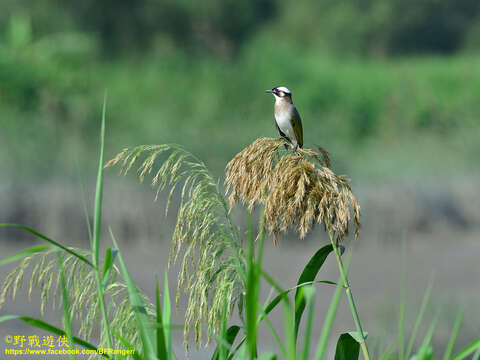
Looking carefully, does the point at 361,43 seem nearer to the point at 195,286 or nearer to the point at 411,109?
the point at 411,109

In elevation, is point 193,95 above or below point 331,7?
below

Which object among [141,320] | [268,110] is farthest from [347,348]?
[268,110]

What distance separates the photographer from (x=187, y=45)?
15.5 meters

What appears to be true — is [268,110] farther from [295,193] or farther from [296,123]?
[295,193]

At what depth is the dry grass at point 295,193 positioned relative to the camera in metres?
1.48

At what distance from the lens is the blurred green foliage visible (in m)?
8.80

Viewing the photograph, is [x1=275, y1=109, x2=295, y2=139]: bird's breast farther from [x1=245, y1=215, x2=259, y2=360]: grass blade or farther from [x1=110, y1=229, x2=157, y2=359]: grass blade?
[x1=245, y1=215, x2=259, y2=360]: grass blade

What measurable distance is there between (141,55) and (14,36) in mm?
3029

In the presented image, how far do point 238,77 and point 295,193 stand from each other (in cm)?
1172

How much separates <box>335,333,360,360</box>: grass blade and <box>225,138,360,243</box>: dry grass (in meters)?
0.21

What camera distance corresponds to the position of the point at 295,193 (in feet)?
4.97

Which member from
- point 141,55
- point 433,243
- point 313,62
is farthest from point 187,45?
point 433,243

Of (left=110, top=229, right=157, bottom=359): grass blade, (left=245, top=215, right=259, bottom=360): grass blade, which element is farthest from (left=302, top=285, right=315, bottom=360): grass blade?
(left=110, top=229, right=157, bottom=359): grass blade

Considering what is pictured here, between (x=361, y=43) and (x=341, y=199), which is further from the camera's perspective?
(x=361, y=43)
